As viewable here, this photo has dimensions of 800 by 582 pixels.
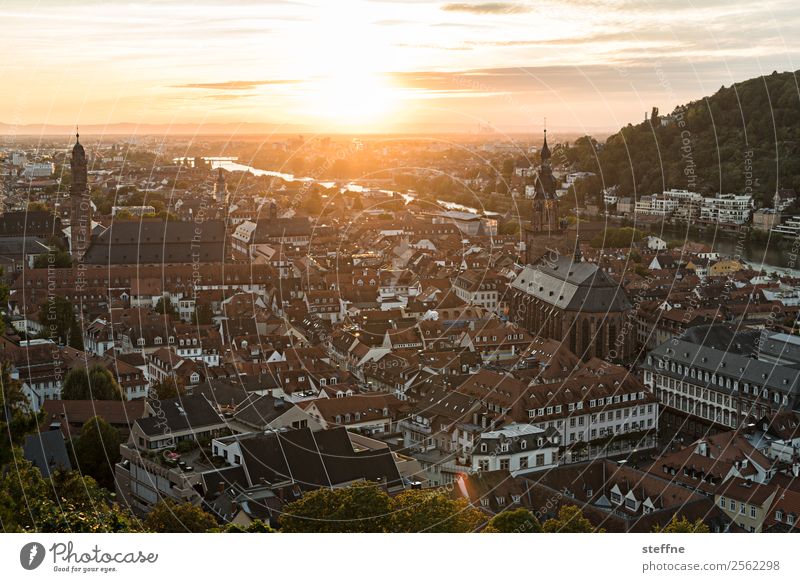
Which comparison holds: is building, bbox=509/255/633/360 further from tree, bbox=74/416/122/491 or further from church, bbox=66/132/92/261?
church, bbox=66/132/92/261

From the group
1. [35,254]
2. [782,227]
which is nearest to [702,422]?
[35,254]

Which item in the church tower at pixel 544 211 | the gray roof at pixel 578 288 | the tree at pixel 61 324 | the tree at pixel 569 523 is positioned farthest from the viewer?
the church tower at pixel 544 211

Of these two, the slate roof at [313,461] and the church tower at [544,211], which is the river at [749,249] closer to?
the church tower at [544,211]

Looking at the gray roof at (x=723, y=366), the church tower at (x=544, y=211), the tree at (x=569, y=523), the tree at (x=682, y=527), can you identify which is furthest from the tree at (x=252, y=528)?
the church tower at (x=544, y=211)

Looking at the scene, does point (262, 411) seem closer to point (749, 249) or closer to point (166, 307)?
point (166, 307)

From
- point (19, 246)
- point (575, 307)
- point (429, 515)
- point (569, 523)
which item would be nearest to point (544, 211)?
point (575, 307)
